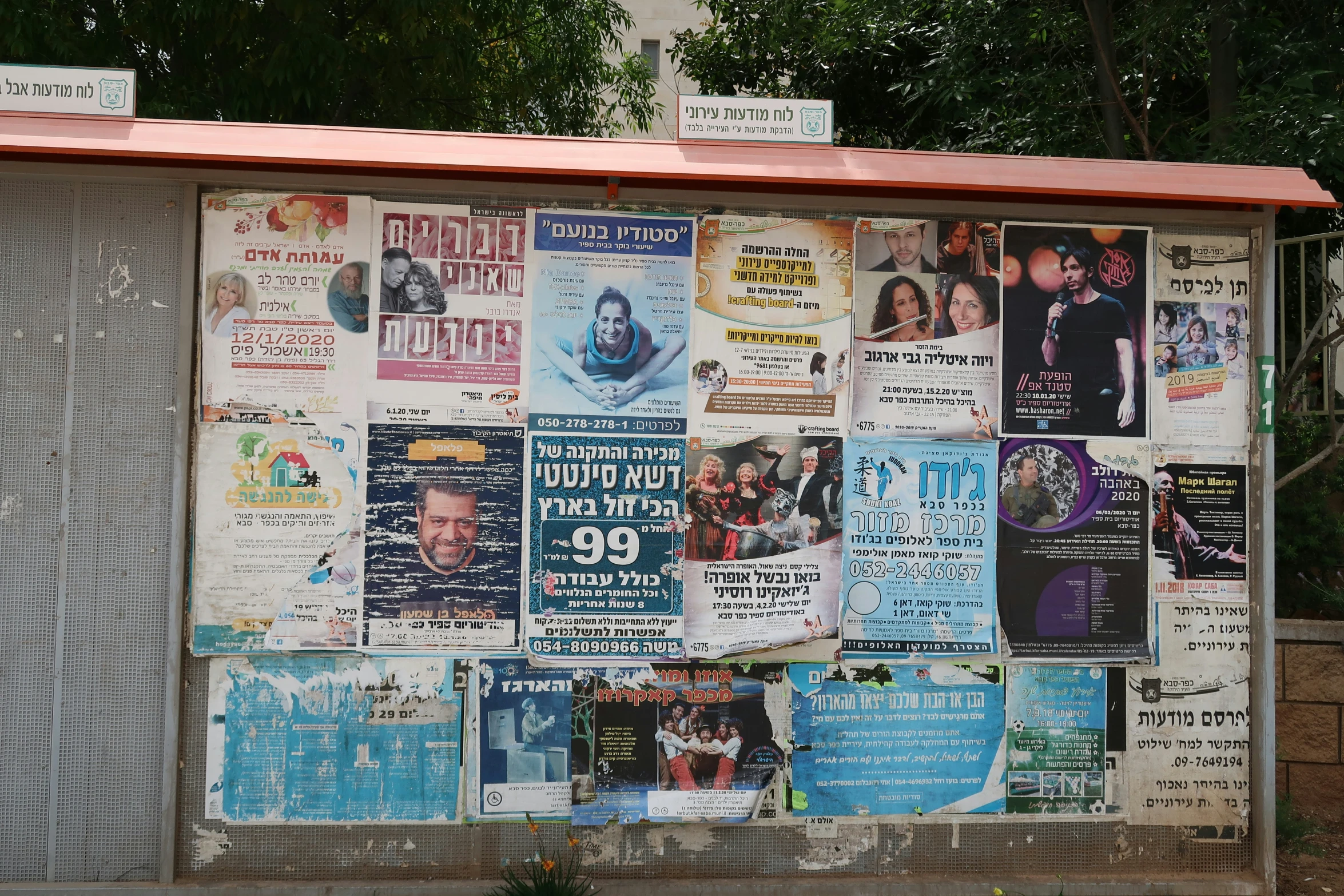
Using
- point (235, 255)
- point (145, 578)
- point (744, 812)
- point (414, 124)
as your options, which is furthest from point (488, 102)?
point (744, 812)

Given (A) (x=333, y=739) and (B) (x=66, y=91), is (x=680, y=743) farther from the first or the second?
(B) (x=66, y=91)

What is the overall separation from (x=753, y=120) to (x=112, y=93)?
8.92 ft

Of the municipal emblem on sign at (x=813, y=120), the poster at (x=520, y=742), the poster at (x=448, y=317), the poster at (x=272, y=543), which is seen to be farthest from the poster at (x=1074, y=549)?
the poster at (x=272, y=543)

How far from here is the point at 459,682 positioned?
4.23 m

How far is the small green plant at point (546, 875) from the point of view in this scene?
4.00 metres

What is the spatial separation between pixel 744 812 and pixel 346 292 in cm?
290

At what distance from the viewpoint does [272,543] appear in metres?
4.17

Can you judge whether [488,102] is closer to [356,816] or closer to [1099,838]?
[356,816]

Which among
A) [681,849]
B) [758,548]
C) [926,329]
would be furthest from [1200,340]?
[681,849]

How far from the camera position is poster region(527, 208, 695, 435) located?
14.0ft

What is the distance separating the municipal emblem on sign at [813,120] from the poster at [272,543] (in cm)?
246

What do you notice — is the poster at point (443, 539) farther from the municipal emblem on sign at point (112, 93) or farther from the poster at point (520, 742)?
the municipal emblem on sign at point (112, 93)

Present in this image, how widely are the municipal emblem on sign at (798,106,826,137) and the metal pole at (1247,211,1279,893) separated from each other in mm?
2144

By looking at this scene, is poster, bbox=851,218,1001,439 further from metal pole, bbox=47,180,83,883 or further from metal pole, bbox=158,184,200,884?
metal pole, bbox=47,180,83,883
